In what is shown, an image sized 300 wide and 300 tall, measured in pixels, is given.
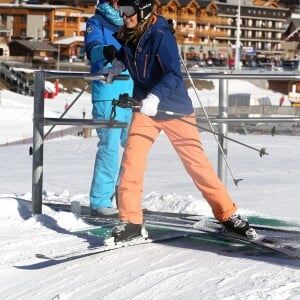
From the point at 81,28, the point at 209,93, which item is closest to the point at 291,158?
the point at 209,93

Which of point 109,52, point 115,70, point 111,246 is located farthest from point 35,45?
point 111,246

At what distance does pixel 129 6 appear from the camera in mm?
4211

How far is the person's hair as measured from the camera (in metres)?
4.21

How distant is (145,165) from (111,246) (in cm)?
42

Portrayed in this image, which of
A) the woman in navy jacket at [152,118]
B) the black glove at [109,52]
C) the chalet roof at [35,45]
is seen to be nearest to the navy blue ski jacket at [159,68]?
the woman in navy jacket at [152,118]

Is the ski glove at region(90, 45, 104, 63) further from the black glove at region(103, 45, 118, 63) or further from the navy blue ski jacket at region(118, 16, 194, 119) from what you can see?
the navy blue ski jacket at region(118, 16, 194, 119)

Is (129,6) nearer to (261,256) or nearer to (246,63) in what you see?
(261,256)

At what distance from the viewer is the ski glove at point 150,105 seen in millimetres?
4098

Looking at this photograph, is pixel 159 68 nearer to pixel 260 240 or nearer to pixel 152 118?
pixel 152 118

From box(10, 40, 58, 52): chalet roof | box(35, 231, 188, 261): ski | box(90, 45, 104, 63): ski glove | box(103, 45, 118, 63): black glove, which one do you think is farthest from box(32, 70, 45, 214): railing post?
box(10, 40, 58, 52): chalet roof

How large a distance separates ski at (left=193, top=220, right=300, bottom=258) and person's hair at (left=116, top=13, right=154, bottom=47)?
3.42 ft

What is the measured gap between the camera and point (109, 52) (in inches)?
188

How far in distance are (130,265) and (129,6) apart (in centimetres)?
123

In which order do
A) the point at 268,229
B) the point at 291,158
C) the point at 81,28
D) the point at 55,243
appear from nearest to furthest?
the point at 55,243
the point at 268,229
the point at 291,158
the point at 81,28
